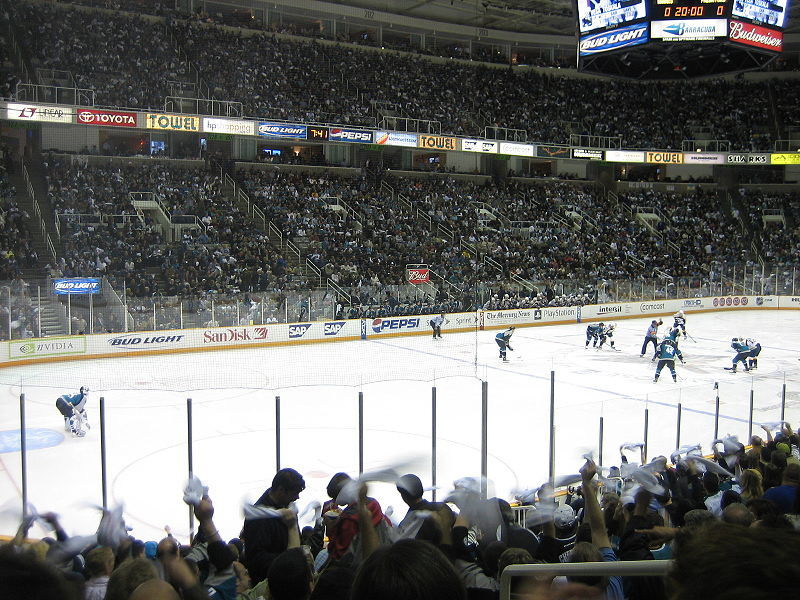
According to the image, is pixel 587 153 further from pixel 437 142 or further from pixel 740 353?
pixel 740 353

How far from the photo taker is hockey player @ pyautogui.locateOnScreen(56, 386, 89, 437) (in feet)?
37.7

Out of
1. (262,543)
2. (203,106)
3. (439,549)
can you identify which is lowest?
(262,543)

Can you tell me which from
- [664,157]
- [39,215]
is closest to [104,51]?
[39,215]

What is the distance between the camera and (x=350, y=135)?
3120 centimetres

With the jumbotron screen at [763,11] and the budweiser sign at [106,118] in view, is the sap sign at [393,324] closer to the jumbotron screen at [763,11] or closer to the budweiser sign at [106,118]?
the budweiser sign at [106,118]

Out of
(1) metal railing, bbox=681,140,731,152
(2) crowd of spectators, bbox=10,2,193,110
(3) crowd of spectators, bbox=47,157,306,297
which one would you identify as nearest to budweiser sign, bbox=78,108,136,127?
(2) crowd of spectators, bbox=10,2,193,110

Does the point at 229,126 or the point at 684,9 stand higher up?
the point at 684,9

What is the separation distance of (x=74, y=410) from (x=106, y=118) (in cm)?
1705

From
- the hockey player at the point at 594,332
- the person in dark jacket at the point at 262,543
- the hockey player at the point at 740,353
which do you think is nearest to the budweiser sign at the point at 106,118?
the hockey player at the point at 594,332

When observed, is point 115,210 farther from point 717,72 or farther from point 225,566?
point 225,566

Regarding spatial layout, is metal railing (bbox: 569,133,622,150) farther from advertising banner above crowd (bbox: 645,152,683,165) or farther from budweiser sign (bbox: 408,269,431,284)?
budweiser sign (bbox: 408,269,431,284)

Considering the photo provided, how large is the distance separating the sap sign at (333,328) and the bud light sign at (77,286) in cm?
707

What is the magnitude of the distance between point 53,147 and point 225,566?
28.2m

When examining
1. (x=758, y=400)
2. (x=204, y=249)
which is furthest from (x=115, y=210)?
(x=758, y=400)
